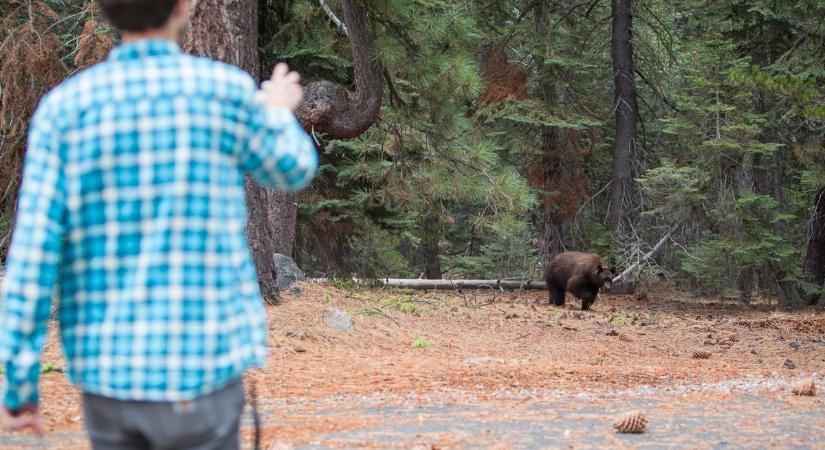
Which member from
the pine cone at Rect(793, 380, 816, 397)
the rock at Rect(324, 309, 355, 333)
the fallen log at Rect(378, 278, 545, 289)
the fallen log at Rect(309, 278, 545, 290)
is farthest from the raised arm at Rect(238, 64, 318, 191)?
the fallen log at Rect(378, 278, 545, 289)

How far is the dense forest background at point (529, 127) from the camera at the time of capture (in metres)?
11.6

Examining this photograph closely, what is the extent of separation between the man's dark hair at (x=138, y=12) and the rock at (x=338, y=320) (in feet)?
25.0

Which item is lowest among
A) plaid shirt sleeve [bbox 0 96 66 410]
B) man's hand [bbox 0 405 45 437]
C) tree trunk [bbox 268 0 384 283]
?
man's hand [bbox 0 405 45 437]

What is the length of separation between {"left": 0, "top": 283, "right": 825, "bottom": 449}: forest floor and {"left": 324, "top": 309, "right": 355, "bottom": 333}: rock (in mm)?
38

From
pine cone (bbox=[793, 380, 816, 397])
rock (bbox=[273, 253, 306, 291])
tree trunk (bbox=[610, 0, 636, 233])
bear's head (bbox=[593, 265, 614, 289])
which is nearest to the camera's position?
pine cone (bbox=[793, 380, 816, 397])

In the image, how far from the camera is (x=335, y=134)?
12.1m

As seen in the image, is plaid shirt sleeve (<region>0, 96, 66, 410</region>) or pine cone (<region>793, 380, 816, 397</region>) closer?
plaid shirt sleeve (<region>0, 96, 66, 410</region>)

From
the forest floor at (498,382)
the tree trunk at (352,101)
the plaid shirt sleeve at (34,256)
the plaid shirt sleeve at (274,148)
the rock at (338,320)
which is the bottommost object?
the forest floor at (498,382)

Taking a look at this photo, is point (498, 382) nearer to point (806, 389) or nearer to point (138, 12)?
point (806, 389)

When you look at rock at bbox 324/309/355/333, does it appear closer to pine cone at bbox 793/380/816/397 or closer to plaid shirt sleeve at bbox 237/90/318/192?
pine cone at bbox 793/380/816/397

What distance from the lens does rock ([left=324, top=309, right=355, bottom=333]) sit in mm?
9961

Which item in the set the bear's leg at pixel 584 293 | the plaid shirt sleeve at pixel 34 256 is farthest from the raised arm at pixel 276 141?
the bear's leg at pixel 584 293

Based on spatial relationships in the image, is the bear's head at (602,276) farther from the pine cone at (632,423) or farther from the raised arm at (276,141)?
the raised arm at (276,141)

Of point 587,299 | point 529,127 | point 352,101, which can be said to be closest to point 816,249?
point 587,299
